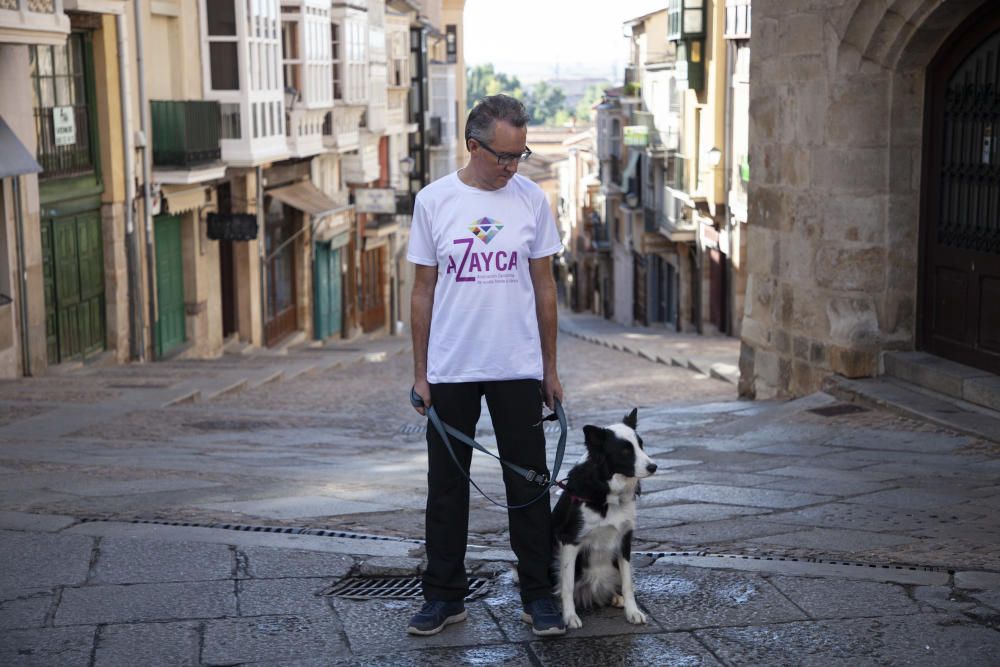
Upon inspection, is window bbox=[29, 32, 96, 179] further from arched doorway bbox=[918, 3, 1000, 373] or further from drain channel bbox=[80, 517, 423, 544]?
drain channel bbox=[80, 517, 423, 544]

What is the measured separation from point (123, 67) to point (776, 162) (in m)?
11.6

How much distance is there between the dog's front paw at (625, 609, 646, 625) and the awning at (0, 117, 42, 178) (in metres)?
11.6

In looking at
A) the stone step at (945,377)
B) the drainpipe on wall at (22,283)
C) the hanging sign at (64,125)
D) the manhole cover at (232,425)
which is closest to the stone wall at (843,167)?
the stone step at (945,377)

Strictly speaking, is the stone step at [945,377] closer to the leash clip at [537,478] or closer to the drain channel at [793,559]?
the drain channel at [793,559]

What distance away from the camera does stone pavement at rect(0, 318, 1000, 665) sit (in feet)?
14.2

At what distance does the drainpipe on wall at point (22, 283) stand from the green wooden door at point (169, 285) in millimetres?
4934

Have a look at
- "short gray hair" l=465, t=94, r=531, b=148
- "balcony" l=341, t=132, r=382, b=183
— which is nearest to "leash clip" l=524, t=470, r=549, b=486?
"short gray hair" l=465, t=94, r=531, b=148

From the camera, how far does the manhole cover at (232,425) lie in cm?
1128

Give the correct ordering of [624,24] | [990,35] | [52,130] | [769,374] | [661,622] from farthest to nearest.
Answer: [624,24]
[52,130]
[769,374]
[990,35]
[661,622]

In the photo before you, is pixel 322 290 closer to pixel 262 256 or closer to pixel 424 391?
pixel 262 256

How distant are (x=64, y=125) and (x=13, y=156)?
10.8 ft

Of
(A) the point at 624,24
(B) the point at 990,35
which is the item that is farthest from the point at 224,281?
(A) the point at 624,24

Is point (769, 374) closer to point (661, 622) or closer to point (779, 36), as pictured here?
point (779, 36)

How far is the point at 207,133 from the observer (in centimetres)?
2133
